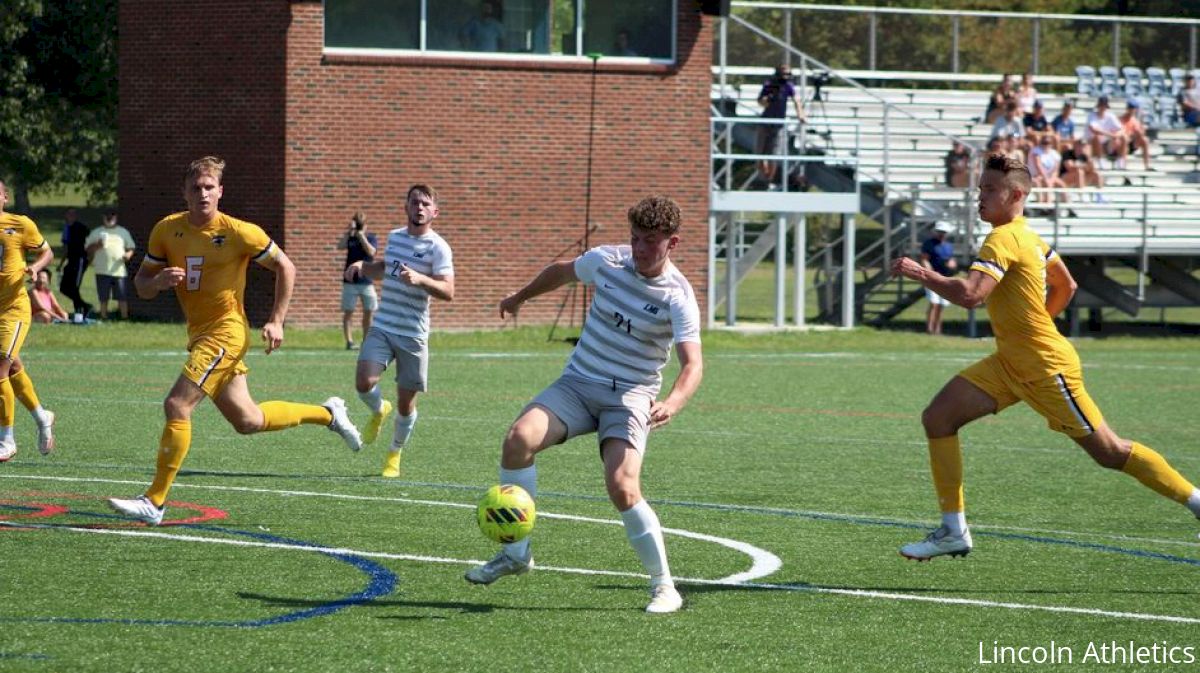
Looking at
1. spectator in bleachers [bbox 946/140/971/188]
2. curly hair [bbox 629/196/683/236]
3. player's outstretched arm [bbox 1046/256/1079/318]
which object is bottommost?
player's outstretched arm [bbox 1046/256/1079/318]

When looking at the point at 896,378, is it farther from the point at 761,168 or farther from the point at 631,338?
the point at 631,338

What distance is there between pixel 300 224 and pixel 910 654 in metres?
22.0

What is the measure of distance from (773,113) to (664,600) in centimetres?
2473

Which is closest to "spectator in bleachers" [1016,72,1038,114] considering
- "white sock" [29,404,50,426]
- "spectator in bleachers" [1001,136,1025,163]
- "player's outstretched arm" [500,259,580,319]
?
"spectator in bleachers" [1001,136,1025,163]

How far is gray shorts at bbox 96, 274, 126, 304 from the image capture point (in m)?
30.0

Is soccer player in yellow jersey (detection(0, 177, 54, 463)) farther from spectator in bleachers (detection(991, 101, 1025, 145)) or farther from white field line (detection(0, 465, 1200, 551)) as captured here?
spectator in bleachers (detection(991, 101, 1025, 145))

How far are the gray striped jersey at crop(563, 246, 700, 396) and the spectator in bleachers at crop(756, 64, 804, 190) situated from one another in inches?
923

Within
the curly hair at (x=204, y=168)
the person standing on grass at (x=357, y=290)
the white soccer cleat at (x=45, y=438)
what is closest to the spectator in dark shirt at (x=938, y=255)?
the person standing on grass at (x=357, y=290)

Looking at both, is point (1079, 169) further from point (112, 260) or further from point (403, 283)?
point (403, 283)

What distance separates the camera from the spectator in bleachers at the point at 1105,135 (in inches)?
1373

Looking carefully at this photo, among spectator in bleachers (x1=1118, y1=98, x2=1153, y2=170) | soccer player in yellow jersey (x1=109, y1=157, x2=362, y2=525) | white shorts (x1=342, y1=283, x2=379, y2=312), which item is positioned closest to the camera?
soccer player in yellow jersey (x1=109, y1=157, x2=362, y2=525)

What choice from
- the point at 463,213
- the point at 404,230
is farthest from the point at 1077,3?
the point at 404,230

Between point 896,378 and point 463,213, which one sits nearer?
point 896,378

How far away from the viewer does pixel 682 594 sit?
27.0 feet
